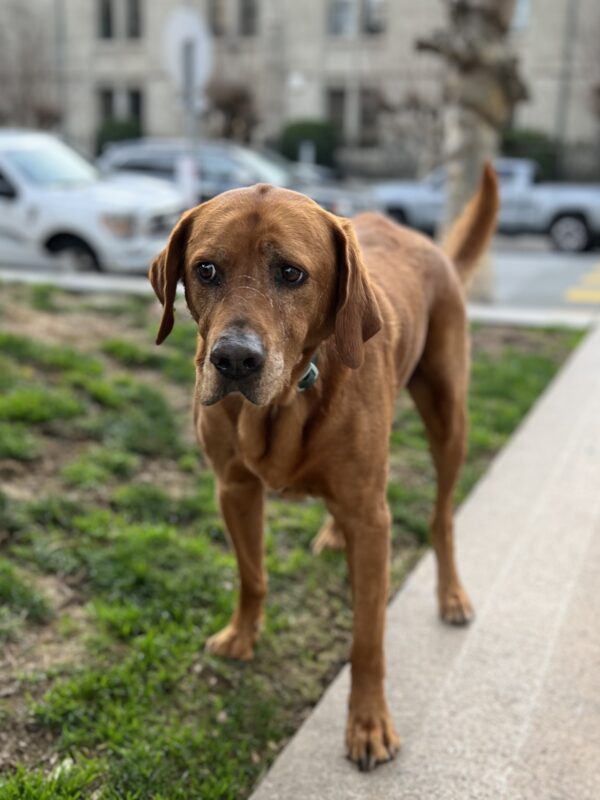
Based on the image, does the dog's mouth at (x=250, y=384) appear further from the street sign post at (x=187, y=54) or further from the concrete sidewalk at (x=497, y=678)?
the street sign post at (x=187, y=54)

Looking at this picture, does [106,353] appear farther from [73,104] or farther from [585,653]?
[73,104]

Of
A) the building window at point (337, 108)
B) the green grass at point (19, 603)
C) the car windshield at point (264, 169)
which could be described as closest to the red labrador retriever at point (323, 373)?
the green grass at point (19, 603)

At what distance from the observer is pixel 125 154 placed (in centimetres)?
1777

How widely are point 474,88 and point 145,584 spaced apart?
795cm

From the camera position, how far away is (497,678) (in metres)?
3.06

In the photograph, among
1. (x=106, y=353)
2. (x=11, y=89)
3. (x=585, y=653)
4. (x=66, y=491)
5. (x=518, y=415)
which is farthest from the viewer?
(x=11, y=89)

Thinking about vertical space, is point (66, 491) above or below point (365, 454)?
below

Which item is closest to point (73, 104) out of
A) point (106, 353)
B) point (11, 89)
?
point (11, 89)

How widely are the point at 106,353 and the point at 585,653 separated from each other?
4.17 meters

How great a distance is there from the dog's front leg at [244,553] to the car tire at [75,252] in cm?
825

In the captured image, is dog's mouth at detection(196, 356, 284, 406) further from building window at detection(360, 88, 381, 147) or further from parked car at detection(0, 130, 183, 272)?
building window at detection(360, 88, 381, 147)

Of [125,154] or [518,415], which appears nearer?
[518,415]

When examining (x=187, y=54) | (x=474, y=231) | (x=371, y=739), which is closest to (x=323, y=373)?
(x=371, y=739)

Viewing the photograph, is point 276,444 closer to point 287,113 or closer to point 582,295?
point 582,295
